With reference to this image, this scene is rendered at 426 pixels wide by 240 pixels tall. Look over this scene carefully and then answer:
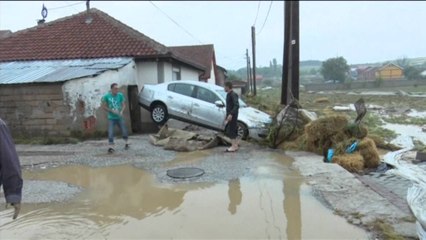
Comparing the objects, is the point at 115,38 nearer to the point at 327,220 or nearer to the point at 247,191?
the point at 247,191

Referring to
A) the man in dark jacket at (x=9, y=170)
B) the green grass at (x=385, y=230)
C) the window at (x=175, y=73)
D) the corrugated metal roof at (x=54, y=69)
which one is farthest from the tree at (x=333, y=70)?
the man in dark jacket at (x=9, y=170)

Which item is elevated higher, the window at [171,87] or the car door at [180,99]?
the window at [171,87]

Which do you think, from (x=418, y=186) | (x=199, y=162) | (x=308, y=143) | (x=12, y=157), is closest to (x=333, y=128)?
(x=308, y=143)

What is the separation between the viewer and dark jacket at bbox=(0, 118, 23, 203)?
10.6ft

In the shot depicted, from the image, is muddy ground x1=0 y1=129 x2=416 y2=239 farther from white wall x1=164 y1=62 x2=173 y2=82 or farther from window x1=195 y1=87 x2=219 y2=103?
white wall x1=164 y1=62 x2=173 y2=82

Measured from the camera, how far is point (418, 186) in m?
4.92

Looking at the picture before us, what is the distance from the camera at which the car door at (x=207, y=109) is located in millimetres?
12656

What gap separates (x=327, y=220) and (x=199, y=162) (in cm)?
408

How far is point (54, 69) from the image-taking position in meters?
14.5

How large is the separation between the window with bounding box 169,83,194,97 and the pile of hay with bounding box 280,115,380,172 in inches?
165

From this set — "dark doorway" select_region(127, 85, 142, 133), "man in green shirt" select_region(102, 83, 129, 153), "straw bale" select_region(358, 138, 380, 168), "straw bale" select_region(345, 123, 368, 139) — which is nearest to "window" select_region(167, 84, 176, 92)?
"dark doorway" select_region(127, 85, 142, 133)

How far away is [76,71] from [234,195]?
30.9ft

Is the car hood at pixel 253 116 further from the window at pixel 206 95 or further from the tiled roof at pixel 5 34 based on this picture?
the tiled roof at pixel 5 34

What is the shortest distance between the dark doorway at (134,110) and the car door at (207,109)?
243 cm
